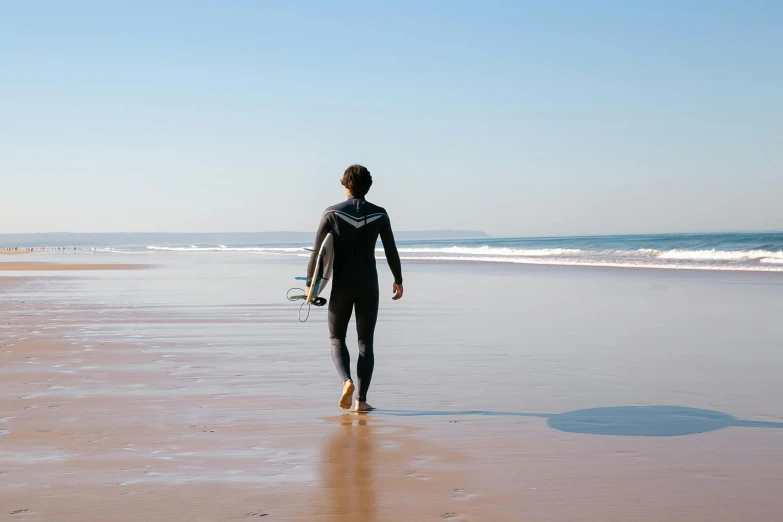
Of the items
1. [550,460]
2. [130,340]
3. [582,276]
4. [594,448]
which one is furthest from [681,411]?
[582,276]

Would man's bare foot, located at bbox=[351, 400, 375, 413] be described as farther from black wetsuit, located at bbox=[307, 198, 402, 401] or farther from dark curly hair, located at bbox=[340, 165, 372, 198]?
dark curly hair, located at bbox=[340, 165, 372, 198]

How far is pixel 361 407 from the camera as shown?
5.91 metres

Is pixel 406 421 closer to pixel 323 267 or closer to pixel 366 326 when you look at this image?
pixel 366 326

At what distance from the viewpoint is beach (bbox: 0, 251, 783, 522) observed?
388 centimetres

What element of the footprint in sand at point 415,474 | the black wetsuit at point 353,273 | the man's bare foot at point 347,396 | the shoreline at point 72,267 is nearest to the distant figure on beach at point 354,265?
the black wetsuit at point 353,273

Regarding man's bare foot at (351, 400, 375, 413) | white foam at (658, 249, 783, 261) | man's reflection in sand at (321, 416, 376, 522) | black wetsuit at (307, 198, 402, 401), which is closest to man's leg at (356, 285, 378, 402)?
black wetsuit at (307, 198, 402, 401)

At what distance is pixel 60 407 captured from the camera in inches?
237

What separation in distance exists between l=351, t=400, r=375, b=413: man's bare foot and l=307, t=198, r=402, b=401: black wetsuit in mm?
111

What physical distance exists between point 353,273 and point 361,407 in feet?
3.18

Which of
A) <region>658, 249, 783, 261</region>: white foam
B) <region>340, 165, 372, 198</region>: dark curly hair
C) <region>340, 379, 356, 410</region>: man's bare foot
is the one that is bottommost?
<region>340, 379, 356, 410</region>: man's bare foot

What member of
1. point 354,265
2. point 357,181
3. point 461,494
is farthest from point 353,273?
point 461,494

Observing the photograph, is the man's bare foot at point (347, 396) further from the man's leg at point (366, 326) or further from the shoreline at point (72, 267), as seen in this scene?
the shoreline at point (72, 267)

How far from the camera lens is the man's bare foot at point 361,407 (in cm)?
591

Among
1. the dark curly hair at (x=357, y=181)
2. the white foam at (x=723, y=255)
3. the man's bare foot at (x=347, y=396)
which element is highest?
the dark curly hair at (x=357, y=181)
